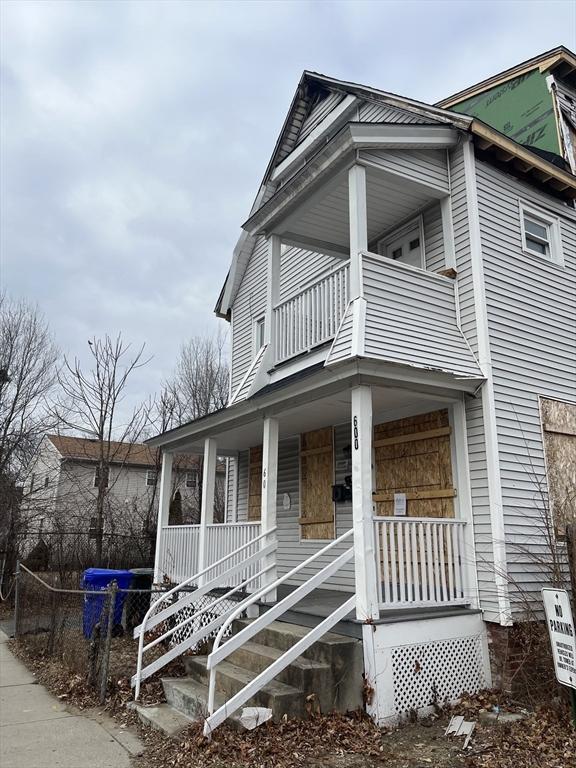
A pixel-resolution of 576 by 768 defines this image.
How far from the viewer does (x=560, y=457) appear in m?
8.02

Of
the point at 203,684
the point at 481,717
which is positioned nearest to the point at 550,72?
the point at 481,717

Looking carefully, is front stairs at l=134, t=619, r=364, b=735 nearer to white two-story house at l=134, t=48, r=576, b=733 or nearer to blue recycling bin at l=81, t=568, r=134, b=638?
white two-story house at l=134, t=48, r=576, b=733

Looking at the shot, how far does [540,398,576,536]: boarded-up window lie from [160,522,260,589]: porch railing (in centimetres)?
411

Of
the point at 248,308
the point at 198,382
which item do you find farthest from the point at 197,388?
the point at 248,308

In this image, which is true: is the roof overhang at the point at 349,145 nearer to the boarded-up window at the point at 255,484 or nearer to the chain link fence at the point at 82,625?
the boarded-up window at the point at 255,484

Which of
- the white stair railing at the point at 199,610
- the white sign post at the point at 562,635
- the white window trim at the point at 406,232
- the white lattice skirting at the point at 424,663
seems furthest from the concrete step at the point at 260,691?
the white window trim at the point at 406,232

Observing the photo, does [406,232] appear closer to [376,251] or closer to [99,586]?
[376,251]

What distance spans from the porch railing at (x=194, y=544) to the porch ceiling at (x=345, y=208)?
4738 mm

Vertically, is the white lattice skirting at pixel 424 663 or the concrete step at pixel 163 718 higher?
the white lattice skirting at pixel 424 663

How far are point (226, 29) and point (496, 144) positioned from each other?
520 centimetres

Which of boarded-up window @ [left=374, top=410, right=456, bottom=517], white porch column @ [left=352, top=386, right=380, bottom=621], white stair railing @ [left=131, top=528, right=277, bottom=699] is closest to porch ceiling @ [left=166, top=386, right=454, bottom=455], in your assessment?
boarded-up window @ [left=374, top=410, right=456, bottom=517]

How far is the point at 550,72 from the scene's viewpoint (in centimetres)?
1076

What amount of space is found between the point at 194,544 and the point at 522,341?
20.5 feet

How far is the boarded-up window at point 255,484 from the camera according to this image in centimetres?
1178
